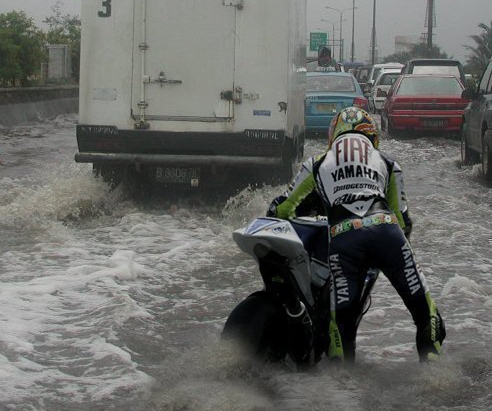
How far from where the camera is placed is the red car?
21.7 metres

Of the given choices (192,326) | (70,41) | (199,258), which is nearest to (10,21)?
(70,41)

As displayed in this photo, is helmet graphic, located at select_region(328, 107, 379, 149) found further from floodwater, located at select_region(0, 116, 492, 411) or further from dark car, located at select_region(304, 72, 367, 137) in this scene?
dark car, located at select_region(304, 72, 367, 137)

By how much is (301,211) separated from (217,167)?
19.4 feet

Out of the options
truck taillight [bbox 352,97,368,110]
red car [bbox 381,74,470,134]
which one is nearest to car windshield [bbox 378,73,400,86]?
red car [bbox 381,74,470,134]

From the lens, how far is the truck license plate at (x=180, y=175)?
11344 millimetres

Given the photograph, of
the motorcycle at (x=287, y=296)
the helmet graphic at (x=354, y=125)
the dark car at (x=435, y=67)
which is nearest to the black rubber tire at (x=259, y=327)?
the motorcycle at (x=287, y=296)

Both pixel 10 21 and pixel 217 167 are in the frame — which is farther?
pixel 10 21

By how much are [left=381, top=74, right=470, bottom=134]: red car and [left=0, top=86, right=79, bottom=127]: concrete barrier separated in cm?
1027

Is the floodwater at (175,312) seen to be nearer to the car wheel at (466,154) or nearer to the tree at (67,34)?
the car wheel at (466,154)

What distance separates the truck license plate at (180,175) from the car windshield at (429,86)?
12.0 meters

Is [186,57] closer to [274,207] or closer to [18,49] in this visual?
[274,207]

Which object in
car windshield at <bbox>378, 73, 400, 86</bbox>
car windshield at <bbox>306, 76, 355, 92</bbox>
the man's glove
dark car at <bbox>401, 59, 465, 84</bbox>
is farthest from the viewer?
car windshield at <bbox>378, 73, 400, 86</bbox>

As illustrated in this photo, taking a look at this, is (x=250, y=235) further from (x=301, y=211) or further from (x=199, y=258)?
(x=199, y=258)

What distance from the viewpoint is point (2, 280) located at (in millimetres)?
7629
